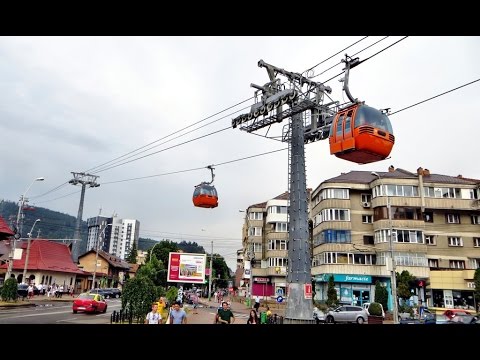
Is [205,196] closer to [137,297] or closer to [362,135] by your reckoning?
[137,297]

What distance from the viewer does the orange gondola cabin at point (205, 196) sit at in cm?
2216

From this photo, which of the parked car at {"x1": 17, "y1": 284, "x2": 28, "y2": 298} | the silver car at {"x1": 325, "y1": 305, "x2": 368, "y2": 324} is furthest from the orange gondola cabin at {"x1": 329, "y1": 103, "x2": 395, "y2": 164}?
the parked car at {"x1": 17, "y1": 284, "x2": 28, "y2": 298}

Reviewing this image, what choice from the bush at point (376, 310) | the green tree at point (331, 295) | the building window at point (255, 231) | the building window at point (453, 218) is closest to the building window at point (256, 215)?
the building window at point (255, 231)

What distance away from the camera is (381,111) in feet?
42.0

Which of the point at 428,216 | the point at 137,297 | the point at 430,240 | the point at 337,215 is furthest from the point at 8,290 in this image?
the point at 428,216

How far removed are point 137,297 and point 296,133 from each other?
11.8m

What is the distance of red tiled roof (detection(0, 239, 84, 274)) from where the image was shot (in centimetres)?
4925

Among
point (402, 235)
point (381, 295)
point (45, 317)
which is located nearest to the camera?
point (45, 317)

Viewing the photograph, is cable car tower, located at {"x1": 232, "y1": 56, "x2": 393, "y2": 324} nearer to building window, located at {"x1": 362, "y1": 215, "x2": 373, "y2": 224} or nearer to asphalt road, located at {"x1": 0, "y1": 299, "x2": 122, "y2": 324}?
asphalt road, located at {"x1": 0, "y1": 299, "x2": 122, "y2": 324}

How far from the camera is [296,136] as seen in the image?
21625mm
